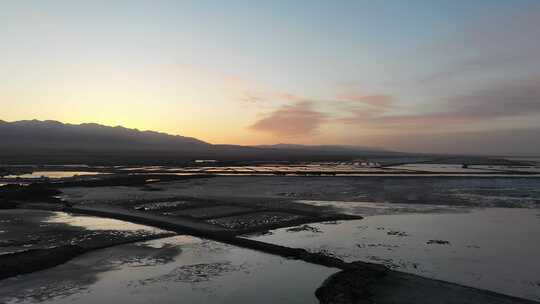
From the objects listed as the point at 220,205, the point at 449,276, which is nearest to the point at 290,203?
the point at 220,205

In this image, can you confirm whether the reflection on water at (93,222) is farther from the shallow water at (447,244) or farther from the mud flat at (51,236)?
the shallow water at (447,244)

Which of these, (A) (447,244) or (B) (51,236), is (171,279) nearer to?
(B) (51,236)

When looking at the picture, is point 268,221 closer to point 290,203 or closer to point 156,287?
point 290,203

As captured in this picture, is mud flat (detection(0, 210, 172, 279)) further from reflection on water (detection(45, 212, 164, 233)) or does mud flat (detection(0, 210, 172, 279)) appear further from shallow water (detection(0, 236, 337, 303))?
shallow water (detection(0, 236, 337, 303))

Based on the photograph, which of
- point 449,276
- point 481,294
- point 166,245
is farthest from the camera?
point 166,245

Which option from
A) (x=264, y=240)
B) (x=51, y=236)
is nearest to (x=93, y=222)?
(x=51, y=236)

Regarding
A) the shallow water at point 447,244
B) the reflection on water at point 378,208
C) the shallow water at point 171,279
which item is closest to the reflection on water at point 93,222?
the shallow water at point 171,279

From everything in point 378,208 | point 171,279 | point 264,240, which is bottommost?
point 171,279
